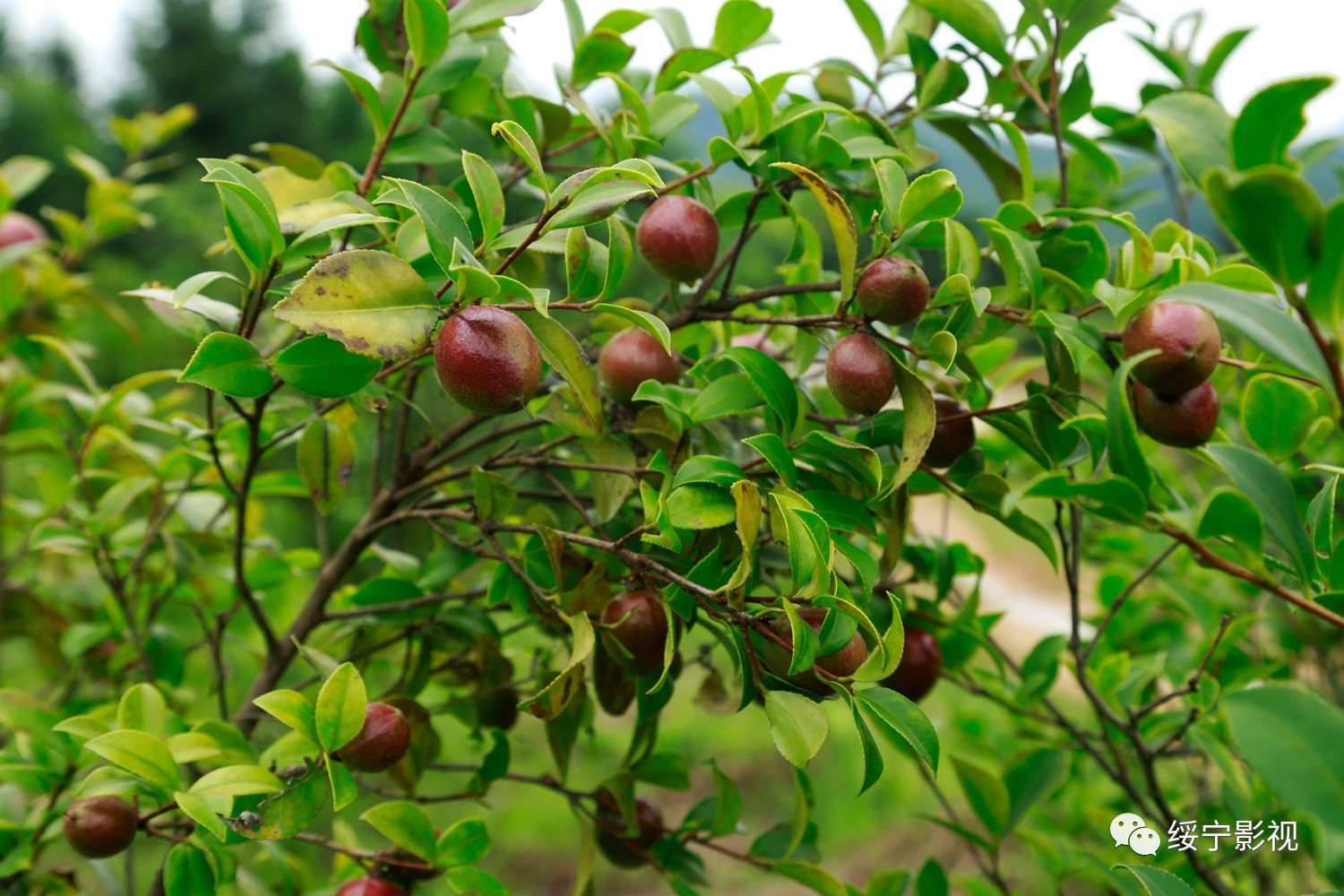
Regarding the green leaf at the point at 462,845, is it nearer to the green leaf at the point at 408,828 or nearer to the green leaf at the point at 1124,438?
the green leaf at the point at 408,828

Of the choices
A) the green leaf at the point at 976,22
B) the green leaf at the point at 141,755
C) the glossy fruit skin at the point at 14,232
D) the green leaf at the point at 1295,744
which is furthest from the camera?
the glossy fruit skin at the point at 14,232

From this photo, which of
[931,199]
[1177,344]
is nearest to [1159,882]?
[1177,344]

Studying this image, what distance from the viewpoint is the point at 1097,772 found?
1370mm

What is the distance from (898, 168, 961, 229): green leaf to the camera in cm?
51

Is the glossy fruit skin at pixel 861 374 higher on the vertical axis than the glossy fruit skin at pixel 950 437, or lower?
higher

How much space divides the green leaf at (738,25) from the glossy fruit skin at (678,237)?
0.51ft

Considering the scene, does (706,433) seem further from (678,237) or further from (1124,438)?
(1124,438)

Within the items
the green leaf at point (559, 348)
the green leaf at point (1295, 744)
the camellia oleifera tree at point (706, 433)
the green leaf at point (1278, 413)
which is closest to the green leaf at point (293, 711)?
the camellia oleifera tree at point (706, 433)

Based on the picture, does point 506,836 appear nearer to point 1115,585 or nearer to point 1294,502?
point 1115,585

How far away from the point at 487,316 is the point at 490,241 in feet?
0.18

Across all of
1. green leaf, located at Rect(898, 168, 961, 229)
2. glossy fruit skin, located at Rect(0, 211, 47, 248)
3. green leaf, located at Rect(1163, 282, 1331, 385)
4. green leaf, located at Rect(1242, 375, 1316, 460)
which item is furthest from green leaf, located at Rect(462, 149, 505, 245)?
glossy fruit skin, located at Rect(0, 211, 47, 248)

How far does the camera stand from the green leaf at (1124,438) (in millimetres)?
423

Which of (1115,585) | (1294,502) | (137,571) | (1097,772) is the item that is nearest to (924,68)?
(1294,502)

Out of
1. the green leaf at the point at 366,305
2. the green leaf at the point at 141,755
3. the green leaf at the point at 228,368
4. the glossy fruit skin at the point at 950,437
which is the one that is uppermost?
the green leaf at the point at 366,305
